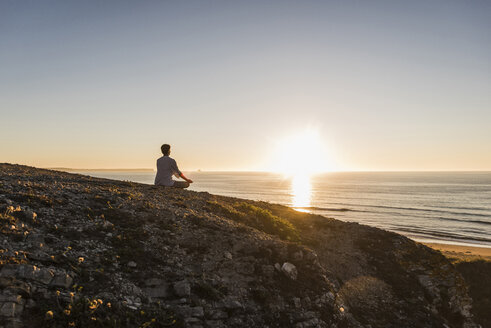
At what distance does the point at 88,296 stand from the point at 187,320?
2377 millimetres

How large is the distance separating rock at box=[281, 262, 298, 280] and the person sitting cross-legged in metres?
9.15

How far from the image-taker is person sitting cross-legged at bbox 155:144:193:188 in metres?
17.2

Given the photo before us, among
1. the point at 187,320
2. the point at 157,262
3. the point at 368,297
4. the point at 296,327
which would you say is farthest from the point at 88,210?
the point at 368,297

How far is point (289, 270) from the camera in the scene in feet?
32.4

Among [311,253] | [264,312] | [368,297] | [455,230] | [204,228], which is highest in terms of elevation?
[204,228]

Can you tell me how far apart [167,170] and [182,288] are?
11.1 m

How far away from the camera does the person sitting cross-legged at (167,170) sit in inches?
678

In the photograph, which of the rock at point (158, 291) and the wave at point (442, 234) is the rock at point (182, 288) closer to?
the rock at point (158, 291)

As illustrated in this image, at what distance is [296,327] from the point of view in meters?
7.80

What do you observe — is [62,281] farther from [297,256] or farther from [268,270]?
[297,256]

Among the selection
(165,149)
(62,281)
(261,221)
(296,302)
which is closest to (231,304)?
(296,302)

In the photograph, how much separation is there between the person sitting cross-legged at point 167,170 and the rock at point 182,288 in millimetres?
9704

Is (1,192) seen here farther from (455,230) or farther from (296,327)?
(455,230)

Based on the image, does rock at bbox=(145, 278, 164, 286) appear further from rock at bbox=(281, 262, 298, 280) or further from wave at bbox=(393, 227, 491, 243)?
wave at bbox=(393, 227, 491, 243)
